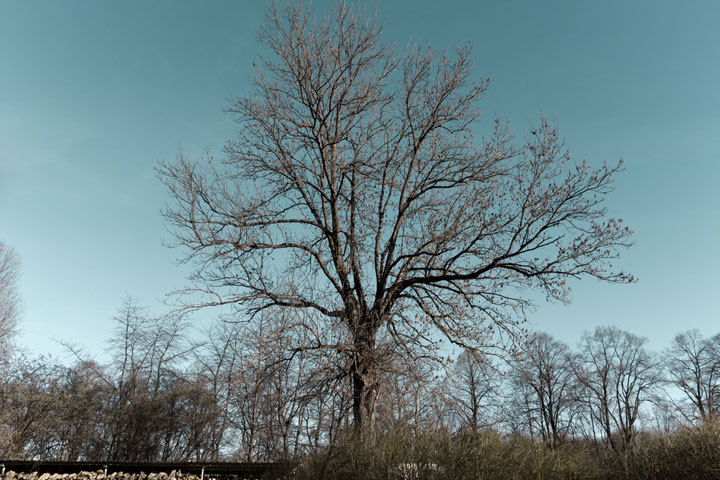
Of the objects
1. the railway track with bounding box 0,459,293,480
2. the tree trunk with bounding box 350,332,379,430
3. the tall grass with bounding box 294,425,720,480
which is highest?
the tree trunk with bounding box 350,332,379,430

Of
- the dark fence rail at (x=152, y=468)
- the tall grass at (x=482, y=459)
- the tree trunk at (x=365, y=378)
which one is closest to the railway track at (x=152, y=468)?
the dark fence rail at (x=152, y=468)

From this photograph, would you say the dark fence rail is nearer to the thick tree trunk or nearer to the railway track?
the railway track

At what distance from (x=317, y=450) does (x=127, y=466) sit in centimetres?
534

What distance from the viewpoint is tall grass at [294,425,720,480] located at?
609 centimetres

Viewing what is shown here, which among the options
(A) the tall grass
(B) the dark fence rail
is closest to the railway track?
(B) the dark fence rail

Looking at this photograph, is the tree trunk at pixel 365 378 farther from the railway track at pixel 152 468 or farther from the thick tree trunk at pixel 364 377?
the railway track at pixel 152 468

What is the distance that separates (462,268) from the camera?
12.1 metres

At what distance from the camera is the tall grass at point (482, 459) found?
609 centimetres

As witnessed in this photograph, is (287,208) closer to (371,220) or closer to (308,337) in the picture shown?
(371,220)

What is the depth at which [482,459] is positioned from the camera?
6176mm

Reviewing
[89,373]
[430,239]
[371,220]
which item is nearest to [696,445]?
[430,239]

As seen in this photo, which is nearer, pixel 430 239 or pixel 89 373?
pixel 430 239

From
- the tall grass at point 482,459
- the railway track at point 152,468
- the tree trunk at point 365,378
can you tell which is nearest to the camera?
the tall grass at point 482,459

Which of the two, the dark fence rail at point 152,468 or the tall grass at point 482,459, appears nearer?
the tall grass at point 482,459
